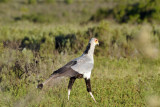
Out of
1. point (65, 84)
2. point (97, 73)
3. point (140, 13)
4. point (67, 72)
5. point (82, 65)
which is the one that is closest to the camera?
point (67, 72)

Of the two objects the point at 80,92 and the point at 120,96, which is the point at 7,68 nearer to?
the point at 80,92

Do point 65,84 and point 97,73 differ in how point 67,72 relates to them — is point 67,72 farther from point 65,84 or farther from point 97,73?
point 97,73

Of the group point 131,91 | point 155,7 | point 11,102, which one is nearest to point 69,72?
point 11,102

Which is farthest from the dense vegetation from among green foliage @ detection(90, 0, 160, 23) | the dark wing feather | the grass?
green foliage @ detection(90, 0, 160, 23)

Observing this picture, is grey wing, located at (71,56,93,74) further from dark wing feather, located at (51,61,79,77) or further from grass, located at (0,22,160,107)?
grass, located at (0,22,160,107)

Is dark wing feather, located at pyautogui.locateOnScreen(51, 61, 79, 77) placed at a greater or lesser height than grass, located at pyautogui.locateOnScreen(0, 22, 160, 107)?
greater

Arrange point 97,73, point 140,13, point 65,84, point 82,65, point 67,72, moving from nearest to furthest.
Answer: point 67,72 < point 82,65 < point 65,84 < point 97,73 < point 140,13

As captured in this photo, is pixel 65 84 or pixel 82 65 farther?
pixel 65 84

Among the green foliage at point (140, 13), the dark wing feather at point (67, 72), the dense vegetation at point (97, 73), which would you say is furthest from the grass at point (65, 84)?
the green foliage at point (140, 13)

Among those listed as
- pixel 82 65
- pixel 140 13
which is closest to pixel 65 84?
pixel 82 65

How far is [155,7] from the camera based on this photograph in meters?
20.5

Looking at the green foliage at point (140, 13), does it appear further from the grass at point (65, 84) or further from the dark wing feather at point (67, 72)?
the dark wing feather at point (67, 72)

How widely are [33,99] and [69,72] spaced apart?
880 millimetres

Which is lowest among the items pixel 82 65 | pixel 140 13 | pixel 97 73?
pixel 97 73
